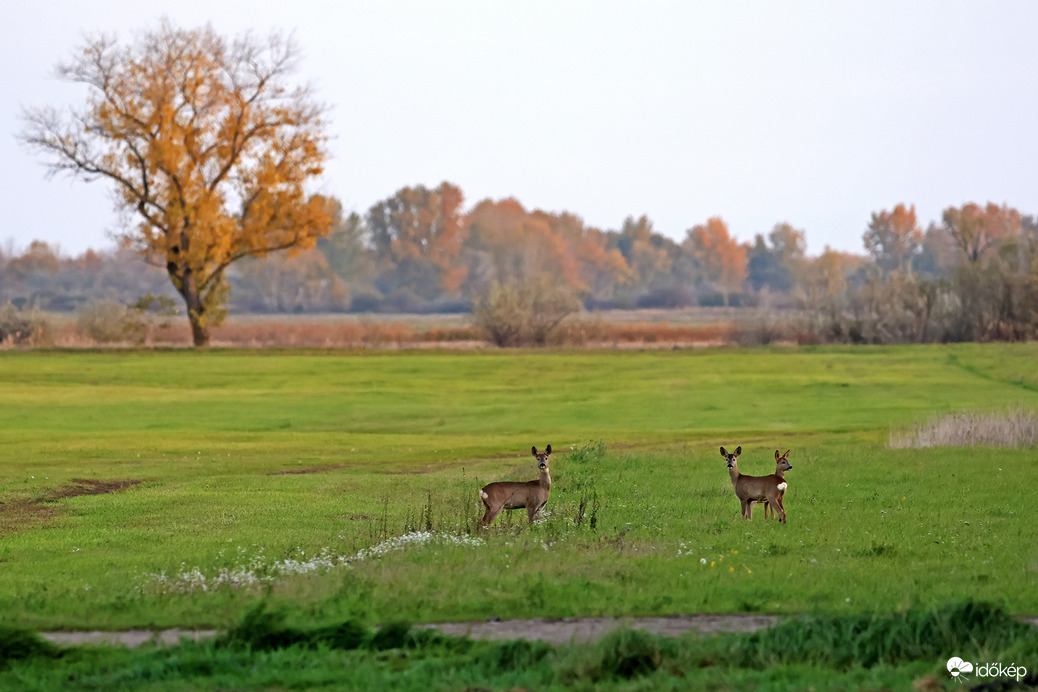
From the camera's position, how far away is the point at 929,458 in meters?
22.5

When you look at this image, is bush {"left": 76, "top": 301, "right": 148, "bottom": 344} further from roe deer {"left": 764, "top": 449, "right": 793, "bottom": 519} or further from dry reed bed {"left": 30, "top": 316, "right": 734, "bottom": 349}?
roe deer {"left": 764, "top": 449, "right": 793, "bottom": 519}

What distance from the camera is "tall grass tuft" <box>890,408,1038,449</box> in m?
25.0

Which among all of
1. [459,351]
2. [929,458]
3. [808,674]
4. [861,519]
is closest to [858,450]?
[929,458]

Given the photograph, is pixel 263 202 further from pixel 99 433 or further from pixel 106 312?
pixel 99 433

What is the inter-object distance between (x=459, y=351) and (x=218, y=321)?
1101 centimetres

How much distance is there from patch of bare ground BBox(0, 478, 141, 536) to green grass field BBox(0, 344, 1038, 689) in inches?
3.1

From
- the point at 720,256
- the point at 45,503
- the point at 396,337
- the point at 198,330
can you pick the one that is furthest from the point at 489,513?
the point at 720,256

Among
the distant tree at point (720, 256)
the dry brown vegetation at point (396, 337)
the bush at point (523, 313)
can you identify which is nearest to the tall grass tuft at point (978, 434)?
the dry brown vegetation at point (396, 337)

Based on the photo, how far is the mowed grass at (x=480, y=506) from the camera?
35.1 ft

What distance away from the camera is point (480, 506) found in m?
16.7

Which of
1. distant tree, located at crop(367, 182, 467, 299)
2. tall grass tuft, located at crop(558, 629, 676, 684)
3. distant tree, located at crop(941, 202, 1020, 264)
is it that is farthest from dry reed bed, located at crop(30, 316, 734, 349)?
distant tree, located at crop(367, 182, 467, 299)

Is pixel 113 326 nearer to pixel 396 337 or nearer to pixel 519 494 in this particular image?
pixel 396 337

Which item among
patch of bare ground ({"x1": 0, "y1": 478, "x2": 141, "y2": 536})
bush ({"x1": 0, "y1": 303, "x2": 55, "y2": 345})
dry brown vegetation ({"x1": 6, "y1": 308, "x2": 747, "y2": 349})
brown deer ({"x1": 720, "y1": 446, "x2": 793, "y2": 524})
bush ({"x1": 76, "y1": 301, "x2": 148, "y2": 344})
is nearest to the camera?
brown deer ({"x1": 720, "y1": 446, "x2": 793, "y2": 524})

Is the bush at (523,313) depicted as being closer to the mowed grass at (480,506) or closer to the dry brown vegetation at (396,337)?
the dry brown vegetation at (396,337)
